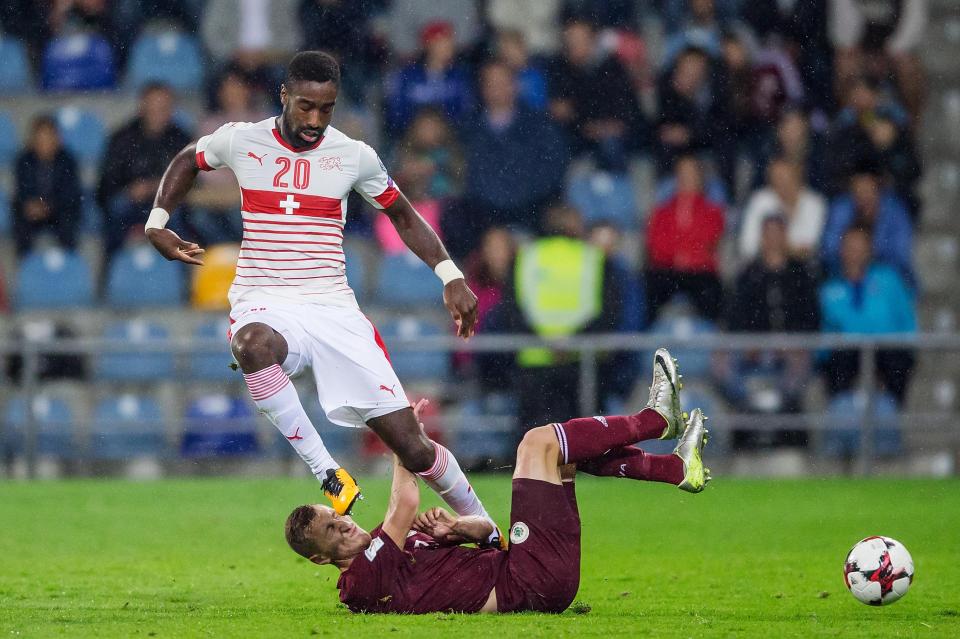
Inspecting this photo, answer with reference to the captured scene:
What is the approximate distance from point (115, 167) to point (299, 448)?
790 centimetres

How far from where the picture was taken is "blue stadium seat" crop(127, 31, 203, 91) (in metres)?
16.4

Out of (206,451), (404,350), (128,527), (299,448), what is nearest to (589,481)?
(404,350)

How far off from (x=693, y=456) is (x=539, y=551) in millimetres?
1132

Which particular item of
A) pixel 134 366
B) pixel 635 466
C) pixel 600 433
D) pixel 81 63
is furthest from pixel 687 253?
pixel 600 433

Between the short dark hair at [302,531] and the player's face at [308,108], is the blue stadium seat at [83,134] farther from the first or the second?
the short dark hair at [302,531]

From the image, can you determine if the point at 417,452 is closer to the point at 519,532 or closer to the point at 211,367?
the point at 519,532

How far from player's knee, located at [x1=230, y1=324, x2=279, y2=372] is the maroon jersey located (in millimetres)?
1087

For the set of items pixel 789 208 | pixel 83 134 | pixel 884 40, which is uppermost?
pixel 884 40

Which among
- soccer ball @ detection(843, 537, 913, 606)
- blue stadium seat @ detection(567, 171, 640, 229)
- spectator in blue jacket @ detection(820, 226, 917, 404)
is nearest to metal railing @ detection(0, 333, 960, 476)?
spectator in blue jacket @ detection(820, 226, 917, 404)

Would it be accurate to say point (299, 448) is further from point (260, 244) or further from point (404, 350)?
point (404, 350)

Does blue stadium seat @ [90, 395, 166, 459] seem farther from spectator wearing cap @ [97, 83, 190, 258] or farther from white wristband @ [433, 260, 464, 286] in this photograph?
white wristband @ [433, 260, 464, 286]

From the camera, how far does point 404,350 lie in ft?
46.2

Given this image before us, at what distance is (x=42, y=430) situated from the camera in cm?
1426

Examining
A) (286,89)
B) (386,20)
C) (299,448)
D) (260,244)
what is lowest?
(299,448)
